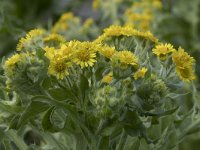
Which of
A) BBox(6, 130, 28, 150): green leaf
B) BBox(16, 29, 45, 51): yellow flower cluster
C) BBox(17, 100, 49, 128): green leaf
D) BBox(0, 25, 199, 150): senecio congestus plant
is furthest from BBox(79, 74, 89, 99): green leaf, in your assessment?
BBox(6, 130, 28, 150): green leaf

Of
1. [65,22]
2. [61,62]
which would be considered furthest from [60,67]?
[65,22]

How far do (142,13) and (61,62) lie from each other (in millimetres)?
1773

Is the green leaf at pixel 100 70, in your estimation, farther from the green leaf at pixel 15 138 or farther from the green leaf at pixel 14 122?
the green leaf at pixel 15 138

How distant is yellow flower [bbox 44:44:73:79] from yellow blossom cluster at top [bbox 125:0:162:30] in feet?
4.44

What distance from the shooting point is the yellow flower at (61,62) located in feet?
3.89

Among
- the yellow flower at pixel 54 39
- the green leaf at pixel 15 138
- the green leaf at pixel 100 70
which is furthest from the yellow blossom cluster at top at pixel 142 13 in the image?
the green leaf at pixel 100 70

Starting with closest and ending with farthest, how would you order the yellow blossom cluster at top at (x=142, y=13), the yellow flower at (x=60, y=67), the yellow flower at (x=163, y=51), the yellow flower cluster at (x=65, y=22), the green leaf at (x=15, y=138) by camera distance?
1. the yellow flower at (x=60, y=67)
2. the yellow flower at (x=163, y=51)
3. the green leaf at (x=15, y=138)
4. the yellow blossom cluster at top at (x=142, y=13)
5. the yellow flower cluster at (x=65, y=22)

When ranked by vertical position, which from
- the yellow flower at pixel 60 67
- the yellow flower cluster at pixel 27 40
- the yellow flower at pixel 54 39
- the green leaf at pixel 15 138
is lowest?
the green leaf at pixel 15 138

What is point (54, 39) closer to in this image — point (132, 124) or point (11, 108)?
point (11, 108)

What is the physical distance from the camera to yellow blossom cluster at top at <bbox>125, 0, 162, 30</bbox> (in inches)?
104

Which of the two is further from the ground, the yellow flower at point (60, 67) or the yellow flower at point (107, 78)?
the yellow flower at point (107, 78)

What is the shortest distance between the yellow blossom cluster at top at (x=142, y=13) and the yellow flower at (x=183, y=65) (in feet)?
4.07

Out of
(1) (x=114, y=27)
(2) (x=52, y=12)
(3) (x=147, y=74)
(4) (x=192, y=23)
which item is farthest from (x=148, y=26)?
(2) (x=52, y=12)

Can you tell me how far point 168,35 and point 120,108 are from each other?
7.06 feet
